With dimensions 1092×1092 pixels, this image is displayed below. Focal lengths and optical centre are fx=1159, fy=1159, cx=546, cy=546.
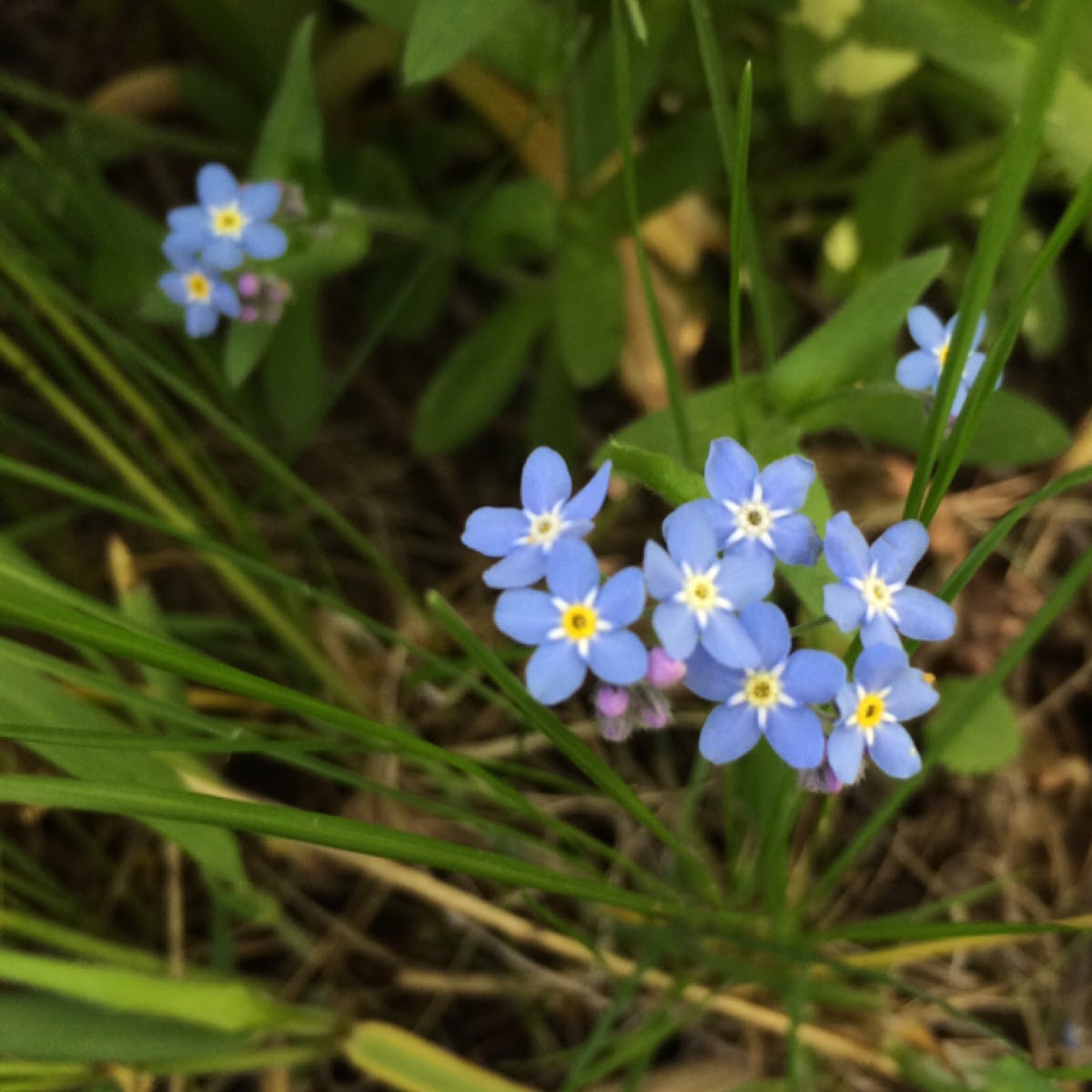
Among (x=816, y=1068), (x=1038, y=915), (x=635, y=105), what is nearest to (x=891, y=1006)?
(x=816, y=1068)

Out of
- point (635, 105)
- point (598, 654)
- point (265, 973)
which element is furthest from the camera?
point (265, 973)

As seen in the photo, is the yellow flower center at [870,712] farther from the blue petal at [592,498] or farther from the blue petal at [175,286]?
the blue petal at [175,286]

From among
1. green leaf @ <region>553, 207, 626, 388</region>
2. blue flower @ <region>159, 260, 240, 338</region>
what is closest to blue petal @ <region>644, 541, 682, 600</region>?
green leaf @ <region>553, 207, 626, 388</region>

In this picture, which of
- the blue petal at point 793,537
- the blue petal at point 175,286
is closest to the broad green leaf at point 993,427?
the blue petal at point 793,537

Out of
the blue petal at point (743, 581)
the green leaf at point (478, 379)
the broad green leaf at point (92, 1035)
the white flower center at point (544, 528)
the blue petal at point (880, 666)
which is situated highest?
the green leaf at point (478, 379)

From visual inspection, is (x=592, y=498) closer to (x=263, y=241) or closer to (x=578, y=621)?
(x=578, y=621)

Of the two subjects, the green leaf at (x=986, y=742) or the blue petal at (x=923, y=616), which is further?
the green leaf at (x=986, y=742)

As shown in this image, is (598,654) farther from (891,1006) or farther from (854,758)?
(891,1006)
